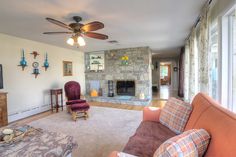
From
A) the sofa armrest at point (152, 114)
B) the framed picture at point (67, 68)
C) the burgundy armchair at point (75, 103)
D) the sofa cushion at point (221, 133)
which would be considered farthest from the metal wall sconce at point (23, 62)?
the sofa cushion at point (221, 133)

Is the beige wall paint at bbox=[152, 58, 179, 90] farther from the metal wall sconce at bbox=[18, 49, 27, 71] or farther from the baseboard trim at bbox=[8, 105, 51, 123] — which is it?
the metal wall sconce at bbox=[18, 49, 27, 71]

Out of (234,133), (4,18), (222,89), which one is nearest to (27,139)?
(234,133)

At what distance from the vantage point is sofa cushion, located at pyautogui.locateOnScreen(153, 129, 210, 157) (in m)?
0.86

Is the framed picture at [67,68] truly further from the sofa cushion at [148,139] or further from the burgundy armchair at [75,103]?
the sofa cushion at [148,139]

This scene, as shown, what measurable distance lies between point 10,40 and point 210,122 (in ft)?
15.7

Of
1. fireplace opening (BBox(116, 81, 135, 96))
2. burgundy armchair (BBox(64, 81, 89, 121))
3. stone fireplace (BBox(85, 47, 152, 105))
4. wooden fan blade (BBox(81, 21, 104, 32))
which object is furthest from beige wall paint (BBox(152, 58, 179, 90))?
wooden fan blade (BBox(81, 21, 104, 32))

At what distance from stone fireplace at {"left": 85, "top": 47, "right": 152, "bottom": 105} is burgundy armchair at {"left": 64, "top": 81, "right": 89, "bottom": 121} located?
1.86m

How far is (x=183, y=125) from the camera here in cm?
175

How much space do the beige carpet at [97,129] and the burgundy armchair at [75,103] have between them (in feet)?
0.77

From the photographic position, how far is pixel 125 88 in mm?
6141

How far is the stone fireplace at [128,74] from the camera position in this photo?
5.65 m

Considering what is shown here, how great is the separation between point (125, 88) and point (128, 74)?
672mm

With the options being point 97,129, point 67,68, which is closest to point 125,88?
point 67,68

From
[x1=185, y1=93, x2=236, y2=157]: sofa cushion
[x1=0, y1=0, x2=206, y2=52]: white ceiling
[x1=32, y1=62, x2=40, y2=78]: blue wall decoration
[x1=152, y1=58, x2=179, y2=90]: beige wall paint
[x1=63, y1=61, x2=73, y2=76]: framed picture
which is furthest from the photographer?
[x1=152, y1=58, x2=179, y2=90]: beige wall paint
